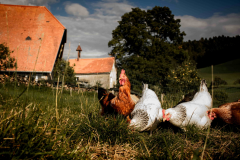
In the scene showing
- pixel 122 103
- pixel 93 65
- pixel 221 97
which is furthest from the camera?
pixel 93 65

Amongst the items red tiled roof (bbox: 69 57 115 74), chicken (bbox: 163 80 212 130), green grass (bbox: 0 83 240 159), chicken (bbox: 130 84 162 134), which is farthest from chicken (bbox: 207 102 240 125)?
red tiled roof (bbox: 69 57 115 74)

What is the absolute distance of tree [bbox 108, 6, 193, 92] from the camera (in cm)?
2500

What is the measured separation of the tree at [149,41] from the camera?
82.0ft

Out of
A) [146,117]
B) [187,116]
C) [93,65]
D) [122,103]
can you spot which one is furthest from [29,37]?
[187,116]

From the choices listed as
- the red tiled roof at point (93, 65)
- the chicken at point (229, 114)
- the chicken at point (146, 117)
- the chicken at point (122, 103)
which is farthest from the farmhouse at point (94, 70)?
the chicken at point (229, 114)

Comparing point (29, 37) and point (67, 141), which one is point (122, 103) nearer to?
point (67, 141)

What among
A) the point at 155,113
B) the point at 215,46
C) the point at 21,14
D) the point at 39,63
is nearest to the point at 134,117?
the point at 155,113

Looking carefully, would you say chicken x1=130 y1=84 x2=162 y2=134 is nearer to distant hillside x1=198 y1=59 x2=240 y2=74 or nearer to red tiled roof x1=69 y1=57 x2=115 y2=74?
red tiled roof x1=69 y1=57 x2=115 y2=74

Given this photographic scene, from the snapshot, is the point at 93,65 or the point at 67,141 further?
the point at 93,65

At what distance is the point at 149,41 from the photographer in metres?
27.6

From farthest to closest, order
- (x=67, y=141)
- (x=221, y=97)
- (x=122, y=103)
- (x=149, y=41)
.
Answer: (x=149, y=41) < (x=221, y=97) < (x=122, y=103) < (x=67, y=141)

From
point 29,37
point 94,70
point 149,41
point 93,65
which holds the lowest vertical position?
point 94,70

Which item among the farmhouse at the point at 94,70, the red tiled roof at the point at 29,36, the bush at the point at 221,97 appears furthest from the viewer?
the farmhouse at the point at 94,70

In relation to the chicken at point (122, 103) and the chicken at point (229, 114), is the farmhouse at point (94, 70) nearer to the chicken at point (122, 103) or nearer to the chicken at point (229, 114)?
the chicken at point (122, 103)
